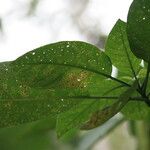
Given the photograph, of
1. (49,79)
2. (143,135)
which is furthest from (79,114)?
(143,135)

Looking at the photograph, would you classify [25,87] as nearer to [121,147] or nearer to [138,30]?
[138,30]

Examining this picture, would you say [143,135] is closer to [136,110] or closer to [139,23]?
[136,110]

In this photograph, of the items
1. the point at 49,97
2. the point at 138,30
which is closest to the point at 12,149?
the point at 49,97

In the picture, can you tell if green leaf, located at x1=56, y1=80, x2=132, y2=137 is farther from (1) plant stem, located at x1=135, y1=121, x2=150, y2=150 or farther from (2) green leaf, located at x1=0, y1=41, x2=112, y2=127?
(1) plant stem, located at x1=135, y1=121, x2=150, y2=150

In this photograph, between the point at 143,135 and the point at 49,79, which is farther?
the point at 143,135

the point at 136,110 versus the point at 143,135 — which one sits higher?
the point at 136,110

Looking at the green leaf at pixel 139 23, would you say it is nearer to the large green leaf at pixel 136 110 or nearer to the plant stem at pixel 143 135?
the large green leaf at pixel 136 110

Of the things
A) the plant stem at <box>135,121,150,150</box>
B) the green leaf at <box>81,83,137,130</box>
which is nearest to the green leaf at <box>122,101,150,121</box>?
the green leaf at <box>81,83,137,130</box>
